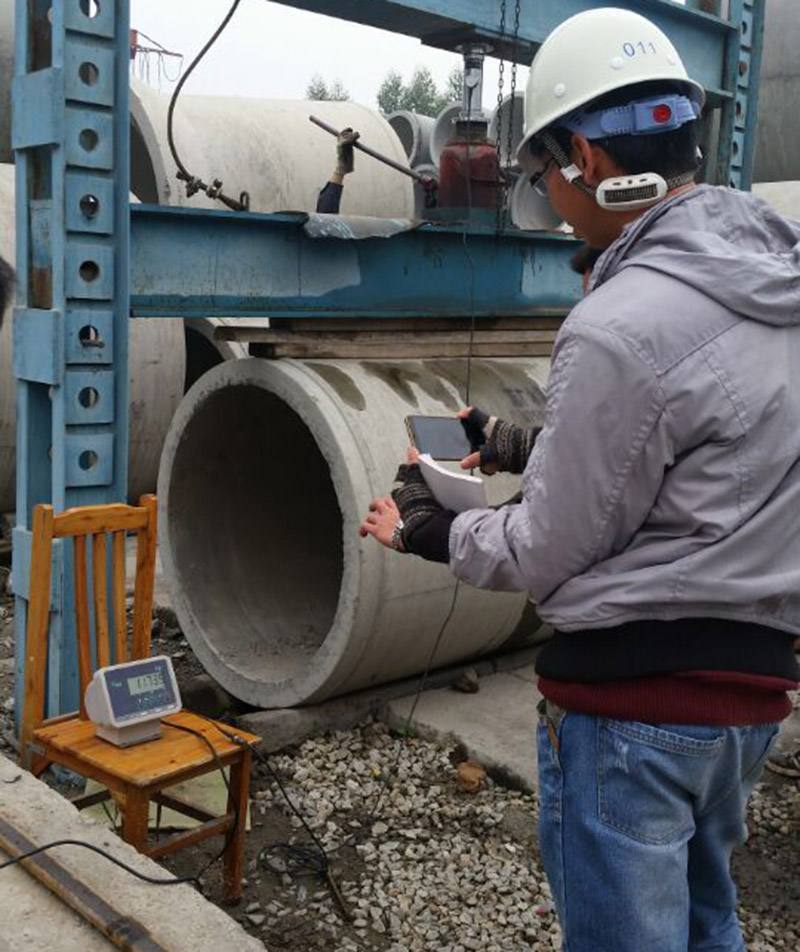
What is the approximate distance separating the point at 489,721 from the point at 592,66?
3180 millimetres

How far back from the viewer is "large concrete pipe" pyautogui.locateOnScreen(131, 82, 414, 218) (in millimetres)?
7973

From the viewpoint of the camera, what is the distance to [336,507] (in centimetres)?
586

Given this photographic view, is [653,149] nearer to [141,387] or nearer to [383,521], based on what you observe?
[383,521]

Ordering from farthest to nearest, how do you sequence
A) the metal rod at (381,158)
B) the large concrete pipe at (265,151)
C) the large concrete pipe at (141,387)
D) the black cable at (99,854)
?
the large concrete pipe at (265,151)
the large concrete pipe at (141,387)
the metal rod at (381,158)
the black cable at (99,854)

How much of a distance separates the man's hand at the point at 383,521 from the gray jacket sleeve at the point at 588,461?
385 millimetres

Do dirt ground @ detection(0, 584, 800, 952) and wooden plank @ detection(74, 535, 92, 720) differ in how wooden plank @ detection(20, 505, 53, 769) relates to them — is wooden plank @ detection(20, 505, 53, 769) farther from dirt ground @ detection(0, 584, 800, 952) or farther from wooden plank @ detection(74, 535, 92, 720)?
dirt ground @ detection(0, 584, 800, 952)

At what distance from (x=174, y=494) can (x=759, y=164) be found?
7432 mm

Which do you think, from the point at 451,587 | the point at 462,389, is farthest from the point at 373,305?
the point at 451,587

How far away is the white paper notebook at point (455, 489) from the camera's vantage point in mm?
2100

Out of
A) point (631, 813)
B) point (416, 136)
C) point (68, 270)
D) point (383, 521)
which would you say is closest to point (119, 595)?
point (68, 270)

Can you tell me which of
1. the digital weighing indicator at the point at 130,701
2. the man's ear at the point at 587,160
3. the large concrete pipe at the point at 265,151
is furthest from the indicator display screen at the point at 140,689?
the large concrete pipe at the point at 265,151

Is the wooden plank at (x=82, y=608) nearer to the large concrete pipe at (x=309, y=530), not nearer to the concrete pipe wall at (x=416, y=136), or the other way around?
the large concrete pipe at (x=309, y=530)

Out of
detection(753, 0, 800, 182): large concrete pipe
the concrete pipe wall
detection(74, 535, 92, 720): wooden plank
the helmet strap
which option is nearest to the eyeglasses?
the helmet strap

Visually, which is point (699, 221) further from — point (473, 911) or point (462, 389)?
point (462, 389)
